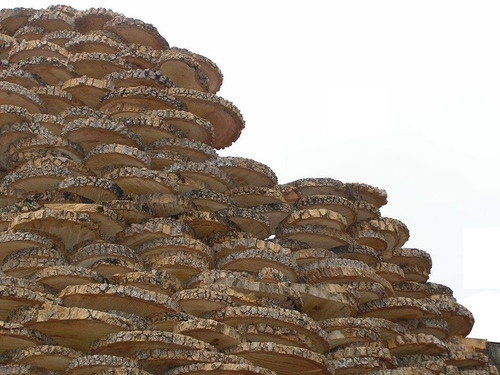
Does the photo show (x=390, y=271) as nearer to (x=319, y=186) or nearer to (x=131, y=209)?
(x=319, y=186)

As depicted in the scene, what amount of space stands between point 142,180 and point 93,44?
1670 mm

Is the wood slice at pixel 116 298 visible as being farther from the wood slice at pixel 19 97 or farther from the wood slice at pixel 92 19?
the wood slice at pixel 92 19

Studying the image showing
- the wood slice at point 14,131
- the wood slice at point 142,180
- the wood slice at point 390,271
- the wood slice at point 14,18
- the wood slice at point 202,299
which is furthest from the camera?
the wood slice at point 14,18

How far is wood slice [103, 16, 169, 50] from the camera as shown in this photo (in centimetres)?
642

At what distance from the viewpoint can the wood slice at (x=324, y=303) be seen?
4590mm

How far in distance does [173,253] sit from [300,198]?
1216 millimetres

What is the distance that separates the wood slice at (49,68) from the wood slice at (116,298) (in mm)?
2281

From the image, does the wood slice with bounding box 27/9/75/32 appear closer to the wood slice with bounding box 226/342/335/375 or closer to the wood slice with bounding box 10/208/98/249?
the wood slice with bounding box 10/208/98/249

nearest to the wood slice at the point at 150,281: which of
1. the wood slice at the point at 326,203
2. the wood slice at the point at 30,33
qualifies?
the wood slice at the point at 326,203

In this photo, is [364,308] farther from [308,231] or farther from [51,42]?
[51,42]

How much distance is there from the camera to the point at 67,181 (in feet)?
15.5

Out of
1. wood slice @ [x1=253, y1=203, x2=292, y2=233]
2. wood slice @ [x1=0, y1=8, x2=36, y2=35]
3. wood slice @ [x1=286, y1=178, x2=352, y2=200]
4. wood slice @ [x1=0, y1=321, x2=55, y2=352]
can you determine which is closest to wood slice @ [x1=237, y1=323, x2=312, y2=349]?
wood slice @ [x1=0, y1=321, x2=55, y2=352]

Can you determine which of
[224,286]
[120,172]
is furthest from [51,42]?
[224,286]

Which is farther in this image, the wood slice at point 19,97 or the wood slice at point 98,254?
the wood slice at point 19,97
